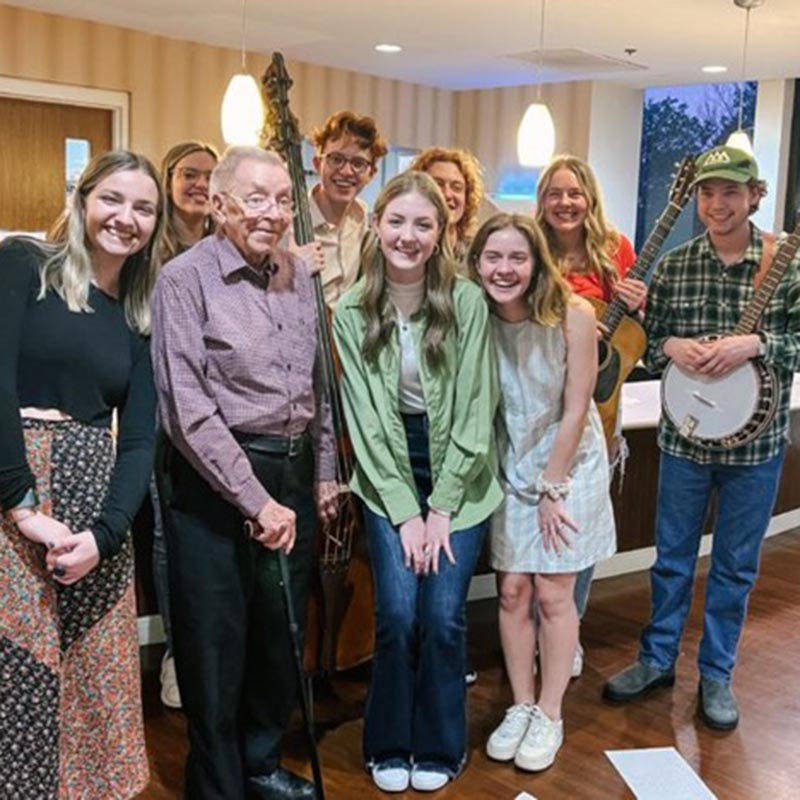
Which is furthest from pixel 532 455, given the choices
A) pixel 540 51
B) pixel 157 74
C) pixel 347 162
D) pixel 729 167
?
pixel 157 74

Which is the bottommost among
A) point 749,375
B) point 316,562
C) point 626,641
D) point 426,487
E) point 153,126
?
point 626,641

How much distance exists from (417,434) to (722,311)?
0.94 m

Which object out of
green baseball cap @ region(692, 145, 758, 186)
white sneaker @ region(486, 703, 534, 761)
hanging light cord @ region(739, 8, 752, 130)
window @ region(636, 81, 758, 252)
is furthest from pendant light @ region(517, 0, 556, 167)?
window @ region(636, 81, 758, 252)

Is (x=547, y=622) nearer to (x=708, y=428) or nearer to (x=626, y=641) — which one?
(x=708, y=428)

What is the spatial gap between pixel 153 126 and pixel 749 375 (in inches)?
185

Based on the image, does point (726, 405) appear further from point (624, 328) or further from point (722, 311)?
point (624, 328)

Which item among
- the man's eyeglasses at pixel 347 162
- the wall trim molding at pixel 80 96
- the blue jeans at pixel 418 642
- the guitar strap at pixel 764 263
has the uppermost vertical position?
the wall trim molding at pixel 80 96

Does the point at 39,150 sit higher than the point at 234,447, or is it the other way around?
the point at 39,150

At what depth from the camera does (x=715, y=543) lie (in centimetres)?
292

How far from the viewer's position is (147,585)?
9.91 feet

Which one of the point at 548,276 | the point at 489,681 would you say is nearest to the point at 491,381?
the point at 548,276

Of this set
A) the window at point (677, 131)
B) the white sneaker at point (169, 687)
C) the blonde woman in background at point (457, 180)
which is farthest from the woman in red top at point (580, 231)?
the window at point (677, 131)

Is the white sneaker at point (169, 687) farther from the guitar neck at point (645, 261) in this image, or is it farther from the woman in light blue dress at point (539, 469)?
the guitar neck at point (645, 261)

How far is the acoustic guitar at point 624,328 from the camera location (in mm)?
2975
